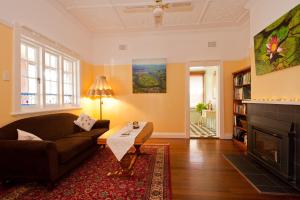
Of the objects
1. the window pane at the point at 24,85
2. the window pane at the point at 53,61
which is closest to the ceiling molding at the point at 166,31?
the window pane at the point at 53,61

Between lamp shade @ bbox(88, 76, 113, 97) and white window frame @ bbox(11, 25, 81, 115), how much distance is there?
37 cm

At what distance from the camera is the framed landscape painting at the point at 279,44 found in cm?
230

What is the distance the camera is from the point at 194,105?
8.48 metres

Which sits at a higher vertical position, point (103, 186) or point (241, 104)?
point (241, 104)

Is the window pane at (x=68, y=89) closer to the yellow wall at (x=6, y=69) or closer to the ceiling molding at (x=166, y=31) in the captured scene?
the yellow wall at (x=6, y=69)

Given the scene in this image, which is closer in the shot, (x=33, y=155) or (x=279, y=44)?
(x=33, y=155)

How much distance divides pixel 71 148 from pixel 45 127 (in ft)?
2.81

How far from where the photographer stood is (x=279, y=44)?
8.61 feet

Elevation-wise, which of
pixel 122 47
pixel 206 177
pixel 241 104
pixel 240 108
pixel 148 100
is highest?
pixel 122 47

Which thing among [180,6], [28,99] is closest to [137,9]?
[180,6]

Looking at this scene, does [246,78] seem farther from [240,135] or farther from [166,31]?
[166,31]

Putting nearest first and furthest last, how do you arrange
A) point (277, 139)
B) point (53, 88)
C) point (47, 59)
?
point (277, 139) → point (47, 59) → point (53, 88)

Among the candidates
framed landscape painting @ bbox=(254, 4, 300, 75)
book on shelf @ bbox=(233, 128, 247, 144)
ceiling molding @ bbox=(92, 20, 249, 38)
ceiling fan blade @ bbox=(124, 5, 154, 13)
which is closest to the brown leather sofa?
ceiling fan blade @ bbox=(124, 5, 154, 13)

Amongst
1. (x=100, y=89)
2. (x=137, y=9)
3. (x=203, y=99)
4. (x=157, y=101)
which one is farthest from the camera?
(x=203, y=99)
